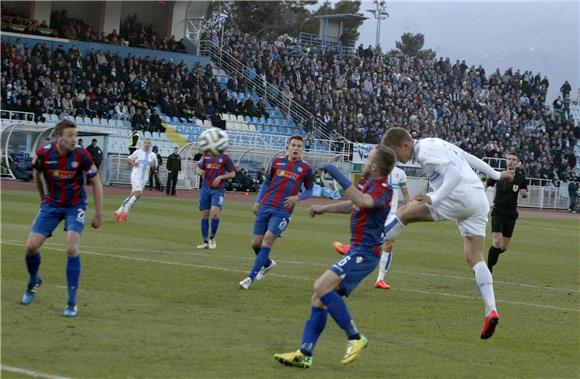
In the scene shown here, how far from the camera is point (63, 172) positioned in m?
11.3

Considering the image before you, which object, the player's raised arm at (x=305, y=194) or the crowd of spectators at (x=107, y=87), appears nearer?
the player's raised arm at (x=305, y=194)

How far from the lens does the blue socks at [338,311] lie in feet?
30.4

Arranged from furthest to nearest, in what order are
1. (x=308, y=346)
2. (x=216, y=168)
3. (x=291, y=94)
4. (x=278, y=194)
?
(x=291, y=94) → (x=216, y=168) → (x=278, y=194) → (x=308, y=346)

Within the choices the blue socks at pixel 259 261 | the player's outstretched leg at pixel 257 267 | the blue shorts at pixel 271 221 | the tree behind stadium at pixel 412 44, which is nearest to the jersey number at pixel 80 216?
the player's outstretched leg at pixel 257 267

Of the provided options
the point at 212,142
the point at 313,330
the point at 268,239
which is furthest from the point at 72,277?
the point at 268,239

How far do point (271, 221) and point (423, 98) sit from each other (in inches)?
1973

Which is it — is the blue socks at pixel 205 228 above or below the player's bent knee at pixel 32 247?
below

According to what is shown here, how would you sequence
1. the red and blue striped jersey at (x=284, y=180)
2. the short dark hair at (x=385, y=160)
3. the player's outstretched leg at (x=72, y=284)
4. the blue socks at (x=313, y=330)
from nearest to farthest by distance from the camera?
the blue socks at (x=313, y=330) → the short dark hair at (x=385, y=160) → the player's outstretched leg at (x=72, y=284) → the red and blue striped jersey at (x=284, y=180)

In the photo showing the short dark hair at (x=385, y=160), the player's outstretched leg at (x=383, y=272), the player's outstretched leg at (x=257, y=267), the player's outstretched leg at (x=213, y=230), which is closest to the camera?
the short dark hair at (x=385, y=160)

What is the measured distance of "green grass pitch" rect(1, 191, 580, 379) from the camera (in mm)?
9039

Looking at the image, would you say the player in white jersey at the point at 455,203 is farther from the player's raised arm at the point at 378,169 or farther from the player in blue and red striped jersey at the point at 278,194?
the player in blue and red striped jersey at the point at 278,194

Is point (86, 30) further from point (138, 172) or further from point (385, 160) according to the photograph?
point (385, 160)

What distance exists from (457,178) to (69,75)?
3779 cm

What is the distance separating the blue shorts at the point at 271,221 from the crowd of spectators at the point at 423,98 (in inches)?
1615
